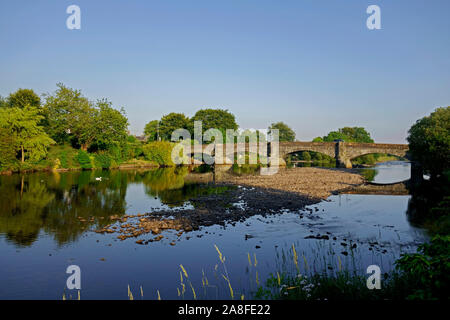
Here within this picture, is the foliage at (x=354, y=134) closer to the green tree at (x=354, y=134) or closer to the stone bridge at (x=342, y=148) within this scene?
the green tree at (x=354, y=134)

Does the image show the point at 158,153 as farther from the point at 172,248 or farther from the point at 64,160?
the point at 172,248

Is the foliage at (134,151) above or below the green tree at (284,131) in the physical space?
below

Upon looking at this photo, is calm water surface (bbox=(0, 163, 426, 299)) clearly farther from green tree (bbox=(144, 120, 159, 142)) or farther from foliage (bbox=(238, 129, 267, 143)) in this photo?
green tree (bbox=(144, 120, 159, 142))

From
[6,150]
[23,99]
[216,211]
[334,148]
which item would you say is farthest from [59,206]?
[334,148]

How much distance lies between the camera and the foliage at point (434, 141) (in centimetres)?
3381

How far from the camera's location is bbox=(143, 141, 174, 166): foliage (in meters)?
76.6

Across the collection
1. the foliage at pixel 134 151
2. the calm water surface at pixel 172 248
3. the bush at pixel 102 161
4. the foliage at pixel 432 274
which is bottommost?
the calm water surface at pixel 172 248

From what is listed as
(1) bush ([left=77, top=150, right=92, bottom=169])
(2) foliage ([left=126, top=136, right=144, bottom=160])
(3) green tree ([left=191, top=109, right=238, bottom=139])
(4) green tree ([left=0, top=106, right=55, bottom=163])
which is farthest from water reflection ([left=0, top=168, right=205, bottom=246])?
(3) green tree ([left=191, top=109, right=238, bottom=139])

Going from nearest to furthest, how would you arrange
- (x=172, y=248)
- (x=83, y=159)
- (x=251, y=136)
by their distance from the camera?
1. (x=172, y=248)
2. (x=83, y=159)
3. (x=251, y=136)

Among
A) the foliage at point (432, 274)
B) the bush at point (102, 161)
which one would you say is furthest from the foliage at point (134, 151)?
the foliage at point (432, 274)

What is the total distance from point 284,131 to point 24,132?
11352 cm

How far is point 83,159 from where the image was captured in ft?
208

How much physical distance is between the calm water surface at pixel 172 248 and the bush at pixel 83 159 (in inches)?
1516
